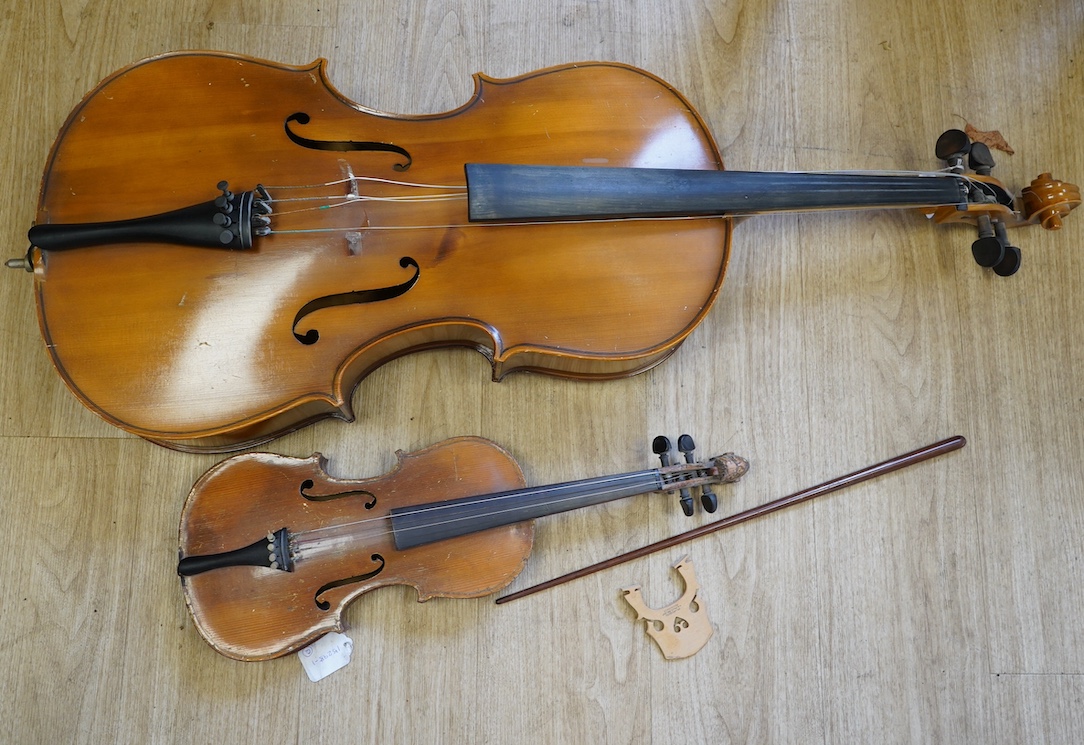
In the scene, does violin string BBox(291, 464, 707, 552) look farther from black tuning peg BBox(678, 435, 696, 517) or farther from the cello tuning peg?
the cello tuning peg

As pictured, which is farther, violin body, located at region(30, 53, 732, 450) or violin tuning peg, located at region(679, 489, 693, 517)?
violin tuning peg, located at region(679, 489, 693, 517)

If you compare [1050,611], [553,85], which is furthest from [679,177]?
[1050,611]

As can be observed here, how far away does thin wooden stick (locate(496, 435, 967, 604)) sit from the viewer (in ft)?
5.85

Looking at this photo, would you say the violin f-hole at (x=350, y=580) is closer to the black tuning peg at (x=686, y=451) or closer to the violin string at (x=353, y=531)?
the violin string at (x=353, y=531)

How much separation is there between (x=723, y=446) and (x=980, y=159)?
3.12 ft

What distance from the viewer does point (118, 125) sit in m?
1.60

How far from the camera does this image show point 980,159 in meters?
1.83

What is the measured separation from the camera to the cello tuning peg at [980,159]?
183cm

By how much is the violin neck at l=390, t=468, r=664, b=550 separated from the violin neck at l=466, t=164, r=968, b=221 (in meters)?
0.59

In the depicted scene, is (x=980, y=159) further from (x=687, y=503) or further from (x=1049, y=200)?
(x=687, y=503)

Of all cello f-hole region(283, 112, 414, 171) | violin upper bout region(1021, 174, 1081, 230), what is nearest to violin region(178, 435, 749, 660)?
cello f-hole region(283, 112, 414, 171)

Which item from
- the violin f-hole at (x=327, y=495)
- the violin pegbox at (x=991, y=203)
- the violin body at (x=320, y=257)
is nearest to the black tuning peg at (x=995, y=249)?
the violin pegbox at (x=991, y=203)

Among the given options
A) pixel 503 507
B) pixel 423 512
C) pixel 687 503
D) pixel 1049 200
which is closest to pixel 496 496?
pixel 503 507

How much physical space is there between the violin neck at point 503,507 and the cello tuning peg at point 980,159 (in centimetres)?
112
